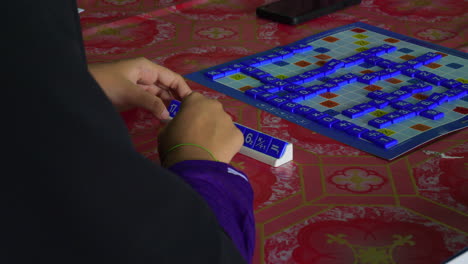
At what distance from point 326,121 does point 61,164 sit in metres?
0.87

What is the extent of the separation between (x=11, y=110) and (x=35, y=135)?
2 cm

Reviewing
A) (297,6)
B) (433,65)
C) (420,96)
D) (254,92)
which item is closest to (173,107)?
(254,92)

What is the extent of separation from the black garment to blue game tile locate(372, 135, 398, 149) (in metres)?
0.76

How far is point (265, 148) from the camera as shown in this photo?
3.87 ft

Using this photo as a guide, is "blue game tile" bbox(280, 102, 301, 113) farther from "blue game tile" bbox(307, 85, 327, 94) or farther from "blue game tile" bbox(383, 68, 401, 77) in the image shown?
"blue game tile" bbox(383, 68, 401, 77)

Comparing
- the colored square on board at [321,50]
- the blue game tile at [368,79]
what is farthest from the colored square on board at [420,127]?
the colored square on board at [321,50]

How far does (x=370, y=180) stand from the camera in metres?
1.12

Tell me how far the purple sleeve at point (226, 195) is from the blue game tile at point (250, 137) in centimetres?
24

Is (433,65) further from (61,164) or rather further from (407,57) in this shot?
(61,164)

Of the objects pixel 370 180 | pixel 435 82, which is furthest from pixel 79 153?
pixel 435 82

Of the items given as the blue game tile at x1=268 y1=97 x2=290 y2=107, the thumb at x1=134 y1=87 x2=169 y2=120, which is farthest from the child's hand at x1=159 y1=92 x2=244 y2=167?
the blue game tile at x1=268 y1=97 x2=290 y2=107

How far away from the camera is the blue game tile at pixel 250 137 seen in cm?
119

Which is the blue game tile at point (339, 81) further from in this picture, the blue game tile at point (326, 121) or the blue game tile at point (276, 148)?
the blue game tile at point (276, 148)

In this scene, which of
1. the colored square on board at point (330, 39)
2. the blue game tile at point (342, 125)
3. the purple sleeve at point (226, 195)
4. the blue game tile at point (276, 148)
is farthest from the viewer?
the colored square on board at point (330, 39)
